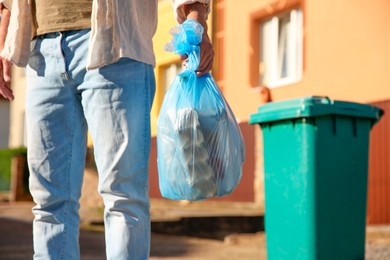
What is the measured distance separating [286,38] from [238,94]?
1.64m

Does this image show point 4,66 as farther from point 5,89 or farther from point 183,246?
point 183,246

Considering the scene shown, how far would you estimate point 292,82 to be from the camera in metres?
12.5

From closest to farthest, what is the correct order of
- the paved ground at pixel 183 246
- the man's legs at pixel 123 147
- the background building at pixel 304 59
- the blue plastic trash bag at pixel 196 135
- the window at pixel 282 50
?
the man's legs at pixel 123 147
the blue plastic trash bag at pixel 196 135
the paved ground at pixel 183 246
the background building at pixel 304 59
the window at pixel 282 50

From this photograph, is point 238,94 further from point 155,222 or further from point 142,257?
point 142,257

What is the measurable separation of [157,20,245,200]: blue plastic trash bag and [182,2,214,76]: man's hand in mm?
24

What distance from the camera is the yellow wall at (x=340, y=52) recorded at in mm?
10688

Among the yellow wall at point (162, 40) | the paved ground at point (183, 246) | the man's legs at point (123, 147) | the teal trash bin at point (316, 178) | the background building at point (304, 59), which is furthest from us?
the yellow wall at point (162, 40)

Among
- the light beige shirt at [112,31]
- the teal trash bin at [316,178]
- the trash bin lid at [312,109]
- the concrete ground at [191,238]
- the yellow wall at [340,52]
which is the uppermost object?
the yellow wall at [340,52]

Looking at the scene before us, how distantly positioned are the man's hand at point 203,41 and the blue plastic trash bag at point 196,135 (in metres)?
0.02

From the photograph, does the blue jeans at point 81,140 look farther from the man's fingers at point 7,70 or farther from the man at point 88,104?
the man's fingers at point 7,70

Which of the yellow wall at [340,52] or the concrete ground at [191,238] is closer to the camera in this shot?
the concrete ground at [191,238]

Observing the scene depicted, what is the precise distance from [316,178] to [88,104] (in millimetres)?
1897

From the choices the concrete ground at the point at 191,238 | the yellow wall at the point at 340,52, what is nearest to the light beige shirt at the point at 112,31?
the concrete ground at the point at 191,238

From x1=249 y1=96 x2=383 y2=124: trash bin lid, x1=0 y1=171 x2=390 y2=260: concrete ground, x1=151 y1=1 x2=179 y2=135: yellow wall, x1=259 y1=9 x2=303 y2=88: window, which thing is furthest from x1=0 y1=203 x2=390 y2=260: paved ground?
x1=151 y1=1 x2=179 y2=135: yellow wall
